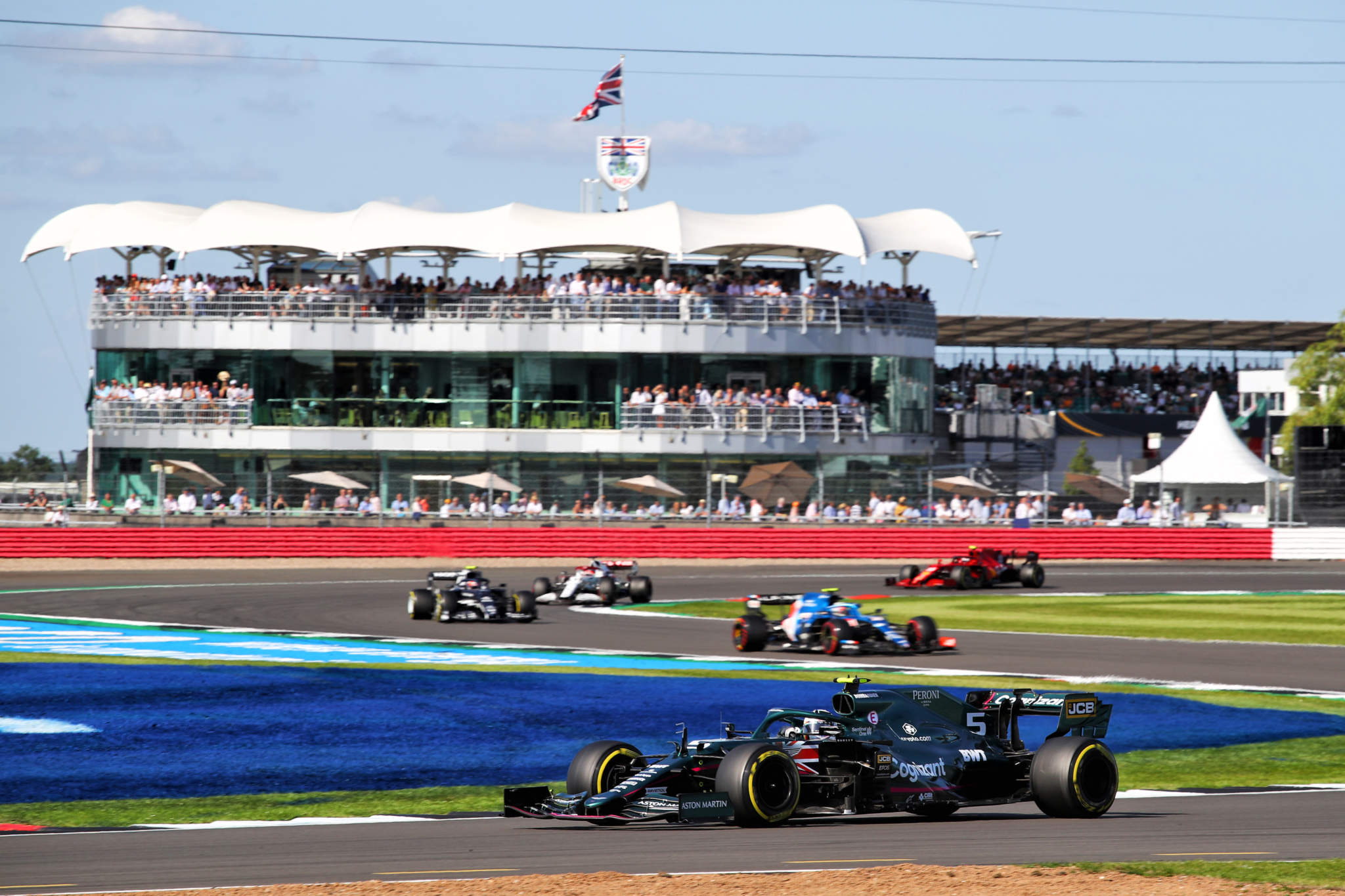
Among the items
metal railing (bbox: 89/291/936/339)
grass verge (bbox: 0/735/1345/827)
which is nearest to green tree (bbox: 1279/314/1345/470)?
metal railing (bbox: 89/291/936/339)

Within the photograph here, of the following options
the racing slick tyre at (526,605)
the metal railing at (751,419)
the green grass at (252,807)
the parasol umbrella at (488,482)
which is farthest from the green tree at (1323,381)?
the green grass at (252,807)

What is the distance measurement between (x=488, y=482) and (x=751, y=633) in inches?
858

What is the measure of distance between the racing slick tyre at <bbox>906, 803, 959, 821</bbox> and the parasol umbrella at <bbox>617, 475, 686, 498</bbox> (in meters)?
32.0

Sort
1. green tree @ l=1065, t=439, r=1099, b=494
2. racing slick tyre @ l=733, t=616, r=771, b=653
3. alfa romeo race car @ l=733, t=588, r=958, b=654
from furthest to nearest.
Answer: green tree @ l=1065, t=439, r=1099, b=494, racing slick tyre @ l=733, t=616, r=771, b=653, alfa romeo race car @ l=733, t=588, r=958, b=654

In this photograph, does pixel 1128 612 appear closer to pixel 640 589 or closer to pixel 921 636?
pixel 640 589

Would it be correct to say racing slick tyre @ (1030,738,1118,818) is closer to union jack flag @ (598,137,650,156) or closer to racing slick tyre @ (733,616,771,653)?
racing slick tyre @ (733,616,771,653)

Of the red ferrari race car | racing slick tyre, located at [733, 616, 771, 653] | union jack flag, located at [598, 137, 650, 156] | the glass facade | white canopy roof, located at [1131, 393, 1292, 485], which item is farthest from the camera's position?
union jack flag, located at [598, 137, 650, 156]

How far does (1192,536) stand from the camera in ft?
150

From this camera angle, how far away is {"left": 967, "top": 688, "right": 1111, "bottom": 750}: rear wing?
11617mm

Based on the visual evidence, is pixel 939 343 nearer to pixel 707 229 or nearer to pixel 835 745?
pixel 707 229

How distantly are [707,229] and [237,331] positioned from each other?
16.3m

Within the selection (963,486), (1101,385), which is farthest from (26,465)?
(1101,385)

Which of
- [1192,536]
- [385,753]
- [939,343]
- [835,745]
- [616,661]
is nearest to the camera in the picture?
[835,745]

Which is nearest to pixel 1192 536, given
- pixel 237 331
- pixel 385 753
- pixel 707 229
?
pixel 707 229
